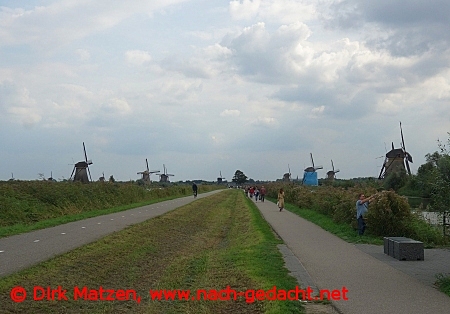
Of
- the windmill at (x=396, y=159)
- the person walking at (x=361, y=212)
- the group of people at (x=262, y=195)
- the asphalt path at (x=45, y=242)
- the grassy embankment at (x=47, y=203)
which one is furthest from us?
the windmill at (x=396, y=159)

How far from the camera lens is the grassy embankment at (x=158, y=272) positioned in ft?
32.7

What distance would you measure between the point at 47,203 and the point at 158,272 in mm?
19882

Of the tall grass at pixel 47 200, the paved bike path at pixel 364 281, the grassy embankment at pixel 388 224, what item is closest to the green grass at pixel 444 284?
the paved bike path at pixel 364 281

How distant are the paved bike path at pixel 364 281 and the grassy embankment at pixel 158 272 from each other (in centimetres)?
79

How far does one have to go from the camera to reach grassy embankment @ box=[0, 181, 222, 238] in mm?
26391

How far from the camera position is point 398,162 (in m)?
83.8

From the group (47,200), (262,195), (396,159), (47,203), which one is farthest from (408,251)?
(396,159)

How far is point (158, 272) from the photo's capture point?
1466cm

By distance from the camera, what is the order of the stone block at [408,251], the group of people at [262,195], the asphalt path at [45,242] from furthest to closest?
the group of people at [262,195] → the stone block at [408,251] → the asphalt path at [45,242]

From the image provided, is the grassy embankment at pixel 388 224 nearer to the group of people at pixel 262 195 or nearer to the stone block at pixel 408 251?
the stone block at pixel 408 251

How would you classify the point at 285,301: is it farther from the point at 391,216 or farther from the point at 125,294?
the point at 391,216

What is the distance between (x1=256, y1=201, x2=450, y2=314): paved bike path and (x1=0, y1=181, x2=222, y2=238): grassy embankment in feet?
38.5

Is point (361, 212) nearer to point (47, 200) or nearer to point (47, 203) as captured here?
point (47, 203)

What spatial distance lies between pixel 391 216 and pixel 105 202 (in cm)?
2759
